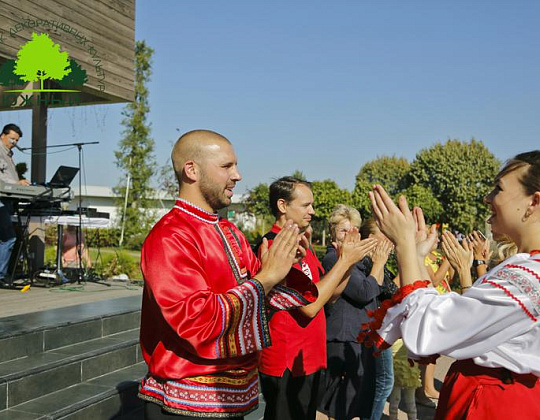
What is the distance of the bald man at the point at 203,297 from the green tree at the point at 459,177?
1578 inches

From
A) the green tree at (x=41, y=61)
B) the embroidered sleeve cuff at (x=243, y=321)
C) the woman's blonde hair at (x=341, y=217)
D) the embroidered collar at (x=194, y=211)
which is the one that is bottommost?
the embroidered sleeve cuff at (x=243, y=321)

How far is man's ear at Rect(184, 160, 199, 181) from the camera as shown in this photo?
7.75 ft

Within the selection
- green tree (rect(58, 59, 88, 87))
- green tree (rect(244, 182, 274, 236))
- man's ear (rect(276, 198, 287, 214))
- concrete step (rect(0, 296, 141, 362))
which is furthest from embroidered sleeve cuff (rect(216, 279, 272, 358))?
green tree (rect(244, 182, 274, 236))

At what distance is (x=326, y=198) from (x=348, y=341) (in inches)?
1486

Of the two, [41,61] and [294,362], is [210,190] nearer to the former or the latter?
[294,362]

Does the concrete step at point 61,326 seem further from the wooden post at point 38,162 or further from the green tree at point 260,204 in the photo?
the green tree at point 260,204

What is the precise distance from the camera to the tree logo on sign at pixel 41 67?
789cm

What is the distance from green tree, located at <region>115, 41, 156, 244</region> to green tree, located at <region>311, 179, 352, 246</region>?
45.3 feet

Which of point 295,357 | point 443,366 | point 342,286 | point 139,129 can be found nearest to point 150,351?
point 295,357

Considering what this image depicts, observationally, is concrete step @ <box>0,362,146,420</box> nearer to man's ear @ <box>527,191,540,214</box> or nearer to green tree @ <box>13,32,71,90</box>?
man's ear @ <box>527,191,540,214</box>

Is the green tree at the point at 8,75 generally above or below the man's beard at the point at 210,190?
above

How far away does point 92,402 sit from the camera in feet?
13.5

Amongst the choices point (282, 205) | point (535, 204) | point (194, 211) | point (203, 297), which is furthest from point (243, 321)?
point (282, 205)

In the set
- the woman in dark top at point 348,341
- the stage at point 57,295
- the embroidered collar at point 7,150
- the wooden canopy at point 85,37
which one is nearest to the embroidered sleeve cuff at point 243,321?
the woman in dark top at point 348,341
